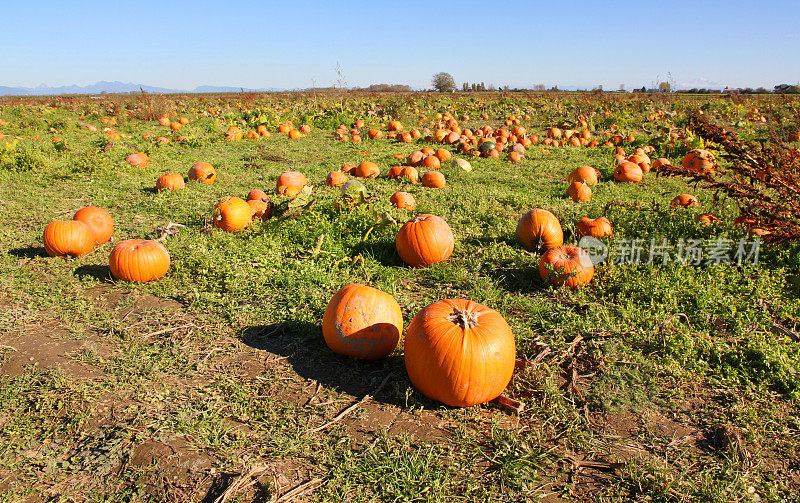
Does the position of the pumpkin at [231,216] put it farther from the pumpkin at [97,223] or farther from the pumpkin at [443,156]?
the pumpkin at [443,156]

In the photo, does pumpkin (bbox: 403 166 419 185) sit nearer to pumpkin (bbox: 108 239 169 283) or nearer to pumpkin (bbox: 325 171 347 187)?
pumpkin (bbox: 325 171 347 187)

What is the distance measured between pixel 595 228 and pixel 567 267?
1358mm

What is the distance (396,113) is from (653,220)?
53.6ft

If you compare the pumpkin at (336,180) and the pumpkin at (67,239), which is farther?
the pumpkin at (336,180)

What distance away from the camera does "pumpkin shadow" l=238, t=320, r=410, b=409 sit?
3.44m

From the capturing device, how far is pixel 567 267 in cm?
479

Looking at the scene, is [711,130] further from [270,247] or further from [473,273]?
[270,247]

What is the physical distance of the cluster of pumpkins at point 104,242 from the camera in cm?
496

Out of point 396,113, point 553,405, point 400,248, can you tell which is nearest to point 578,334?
point 553,405

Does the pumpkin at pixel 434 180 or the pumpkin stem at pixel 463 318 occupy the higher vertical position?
the pumpkin at pixel 434 180

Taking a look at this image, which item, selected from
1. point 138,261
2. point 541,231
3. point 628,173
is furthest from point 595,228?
point 138,261

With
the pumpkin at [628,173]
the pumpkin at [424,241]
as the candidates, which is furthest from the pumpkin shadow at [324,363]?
the pumpkin at [628,173]

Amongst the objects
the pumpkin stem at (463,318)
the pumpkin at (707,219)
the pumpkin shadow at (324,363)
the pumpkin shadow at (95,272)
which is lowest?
the pumpkin shadow at (324,363)

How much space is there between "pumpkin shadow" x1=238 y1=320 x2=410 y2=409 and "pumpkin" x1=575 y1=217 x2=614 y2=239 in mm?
3356
